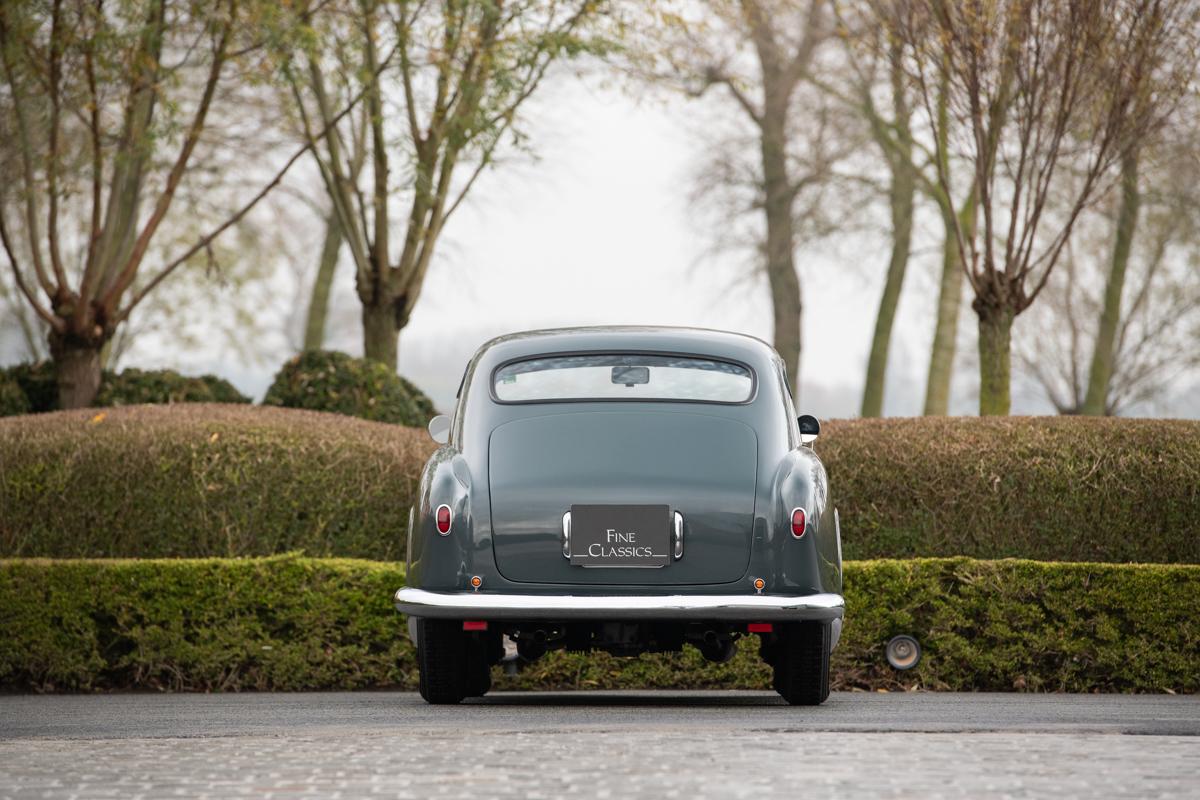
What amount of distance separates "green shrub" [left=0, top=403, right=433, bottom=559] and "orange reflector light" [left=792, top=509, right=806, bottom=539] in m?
4.32

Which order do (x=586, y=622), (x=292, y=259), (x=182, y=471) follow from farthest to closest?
(x=292, y=259) < (x=182, y=471) < (x=586, y=622)

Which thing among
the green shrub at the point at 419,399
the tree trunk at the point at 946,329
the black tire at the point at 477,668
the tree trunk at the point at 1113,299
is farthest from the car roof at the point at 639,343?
the tree trunk at the point at 1113,299

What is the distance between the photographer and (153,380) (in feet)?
53.3

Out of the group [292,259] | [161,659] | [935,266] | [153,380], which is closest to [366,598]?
[161,659]

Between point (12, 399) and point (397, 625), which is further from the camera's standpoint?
point (12, 399)

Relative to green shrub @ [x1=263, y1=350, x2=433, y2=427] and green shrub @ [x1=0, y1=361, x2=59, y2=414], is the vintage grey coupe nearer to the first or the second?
green shrub @ [x1=263, y1=350, x2=433, y2=427]

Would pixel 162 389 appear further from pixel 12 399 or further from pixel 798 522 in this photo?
pixel 798 522

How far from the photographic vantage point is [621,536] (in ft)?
25.3

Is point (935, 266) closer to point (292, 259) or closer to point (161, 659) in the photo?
point (292, 259)

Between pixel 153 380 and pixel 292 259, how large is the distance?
1945 centimetres

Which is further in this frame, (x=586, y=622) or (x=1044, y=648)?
(x=1044, y=648)

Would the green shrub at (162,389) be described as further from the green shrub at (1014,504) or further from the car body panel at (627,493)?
the car body panel at (627,493)

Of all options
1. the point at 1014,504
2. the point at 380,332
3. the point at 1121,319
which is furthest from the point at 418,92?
the point at 1121,319

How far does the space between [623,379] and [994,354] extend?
25.8 feet
